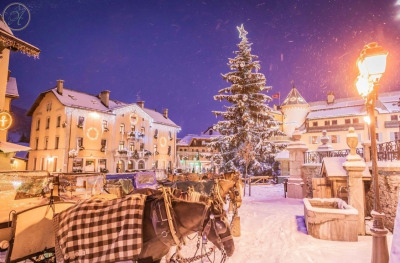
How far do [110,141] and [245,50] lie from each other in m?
25.2

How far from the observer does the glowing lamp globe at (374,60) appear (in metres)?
4.48

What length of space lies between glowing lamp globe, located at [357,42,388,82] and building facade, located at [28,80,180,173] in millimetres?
35430

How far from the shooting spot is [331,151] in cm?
1546

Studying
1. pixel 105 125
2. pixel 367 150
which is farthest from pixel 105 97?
pixel 367 150

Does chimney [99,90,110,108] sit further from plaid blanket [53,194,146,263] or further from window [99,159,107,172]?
plaid blanket [53,194,146,263]

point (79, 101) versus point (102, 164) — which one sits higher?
point (79, 101)

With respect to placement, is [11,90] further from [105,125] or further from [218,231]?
[218,231]

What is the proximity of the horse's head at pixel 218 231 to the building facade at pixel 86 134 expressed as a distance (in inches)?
1354

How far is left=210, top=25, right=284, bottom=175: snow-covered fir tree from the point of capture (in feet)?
83.5

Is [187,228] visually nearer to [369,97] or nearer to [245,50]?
[369,97]

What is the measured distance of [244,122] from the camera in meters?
25.7

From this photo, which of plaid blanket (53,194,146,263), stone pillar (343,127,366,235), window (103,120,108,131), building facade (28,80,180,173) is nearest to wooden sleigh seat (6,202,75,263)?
plaid blanket (53,194,146,263)

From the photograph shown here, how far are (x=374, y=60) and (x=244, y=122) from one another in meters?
21.2

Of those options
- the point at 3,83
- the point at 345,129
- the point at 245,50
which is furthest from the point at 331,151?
the point at 345,129
